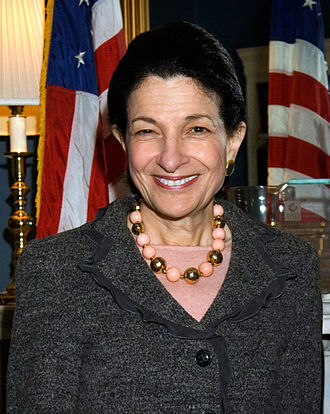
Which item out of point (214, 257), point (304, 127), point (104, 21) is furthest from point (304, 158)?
point (214, 257)

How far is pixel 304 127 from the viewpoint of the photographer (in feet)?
8.18

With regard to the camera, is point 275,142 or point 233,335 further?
point 275,142

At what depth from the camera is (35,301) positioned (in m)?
1.34

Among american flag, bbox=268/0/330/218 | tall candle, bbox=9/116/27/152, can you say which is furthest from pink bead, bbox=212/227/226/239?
american flag, bbox=268/0/330/218

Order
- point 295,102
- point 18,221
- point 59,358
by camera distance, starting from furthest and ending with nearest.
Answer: point 295,102, point 18,221, point 59,358

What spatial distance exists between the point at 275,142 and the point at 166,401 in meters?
1.39

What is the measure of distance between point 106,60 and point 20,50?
30cm

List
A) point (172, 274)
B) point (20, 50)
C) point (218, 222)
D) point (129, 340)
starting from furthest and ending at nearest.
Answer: point (20, 50) → point (218, 222) → point (172, 274) → point (129, 340)

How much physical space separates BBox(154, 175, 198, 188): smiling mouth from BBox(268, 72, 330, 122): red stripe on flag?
1168 mm

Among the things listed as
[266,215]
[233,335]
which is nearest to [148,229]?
[233,335]

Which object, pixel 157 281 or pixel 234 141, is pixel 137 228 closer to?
pixel 157 281

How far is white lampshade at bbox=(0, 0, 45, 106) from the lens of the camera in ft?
6.88

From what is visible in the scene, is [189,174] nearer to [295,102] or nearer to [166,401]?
[166,401]

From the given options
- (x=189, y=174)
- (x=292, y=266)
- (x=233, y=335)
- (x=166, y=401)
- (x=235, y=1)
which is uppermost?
(x=235, y=1)
